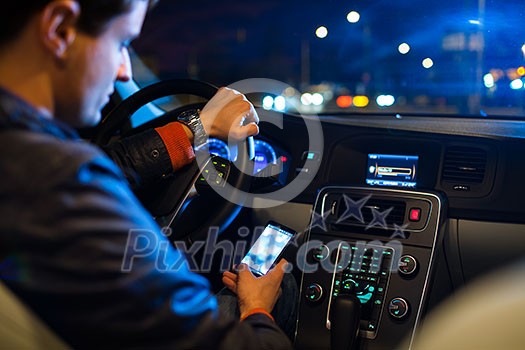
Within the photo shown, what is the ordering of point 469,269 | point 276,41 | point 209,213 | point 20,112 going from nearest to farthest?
point 20,112 < point 209,213 < point 469,269 < point 276,41

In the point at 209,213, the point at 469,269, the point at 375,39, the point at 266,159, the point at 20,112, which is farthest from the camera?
the point at 375,39

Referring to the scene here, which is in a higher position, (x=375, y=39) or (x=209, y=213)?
(x=375, y=39)

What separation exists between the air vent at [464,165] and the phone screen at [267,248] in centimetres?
73

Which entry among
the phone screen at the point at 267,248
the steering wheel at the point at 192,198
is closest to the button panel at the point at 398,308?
the phone screen at the point at 267,248

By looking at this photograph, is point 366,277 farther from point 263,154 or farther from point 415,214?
point 263,154

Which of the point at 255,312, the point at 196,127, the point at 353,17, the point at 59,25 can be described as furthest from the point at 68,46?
the point at 353,17

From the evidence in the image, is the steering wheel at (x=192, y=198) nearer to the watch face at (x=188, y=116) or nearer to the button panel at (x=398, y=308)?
the watch face at (x=188, y=116)

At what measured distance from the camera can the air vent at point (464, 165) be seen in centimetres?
251

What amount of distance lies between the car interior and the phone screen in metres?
0.14

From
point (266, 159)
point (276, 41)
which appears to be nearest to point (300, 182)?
point (266, 159)

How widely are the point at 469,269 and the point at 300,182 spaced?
2.68ft

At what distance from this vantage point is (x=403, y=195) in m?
2.51

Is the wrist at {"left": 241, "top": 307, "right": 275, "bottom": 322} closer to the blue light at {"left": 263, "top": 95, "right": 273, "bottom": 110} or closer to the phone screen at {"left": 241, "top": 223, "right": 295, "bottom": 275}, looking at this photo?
the phone screen at {"left": 241, "top": 223, "right": 295, "bottom": 275}

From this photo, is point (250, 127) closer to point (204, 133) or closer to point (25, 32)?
point (204, 133)
